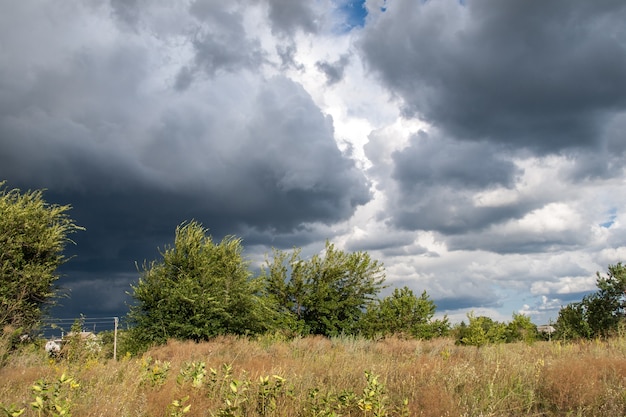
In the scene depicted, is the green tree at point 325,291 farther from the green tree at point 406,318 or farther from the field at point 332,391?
the field at point 332,391

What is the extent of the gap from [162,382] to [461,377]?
523 centimetres

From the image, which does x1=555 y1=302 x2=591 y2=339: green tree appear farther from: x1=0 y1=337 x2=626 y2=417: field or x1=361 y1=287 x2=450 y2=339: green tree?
x1=0 y1=337 x2=626 y2=417: field

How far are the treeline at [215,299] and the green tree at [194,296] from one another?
0.05 m

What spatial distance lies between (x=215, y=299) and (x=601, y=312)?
761 inches

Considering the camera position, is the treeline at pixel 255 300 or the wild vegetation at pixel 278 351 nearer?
the wild vegetation at pixel 278 351

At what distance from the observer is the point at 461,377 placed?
844 cm

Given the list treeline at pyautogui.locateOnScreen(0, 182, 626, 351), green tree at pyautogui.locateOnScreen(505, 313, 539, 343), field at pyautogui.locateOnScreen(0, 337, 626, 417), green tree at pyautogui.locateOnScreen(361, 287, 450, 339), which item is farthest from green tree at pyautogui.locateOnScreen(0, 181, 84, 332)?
green tree at pyautogui.locateOnScreen(505, 313, 539, 343)

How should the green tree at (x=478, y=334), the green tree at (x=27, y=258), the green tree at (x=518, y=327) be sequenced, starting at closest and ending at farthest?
the green tree at (x=27, y=258) < the green tree at (x=478, y=334) < the green tree at (x=518, y=327)

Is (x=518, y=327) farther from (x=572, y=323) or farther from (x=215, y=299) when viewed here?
(x=215, y=299)

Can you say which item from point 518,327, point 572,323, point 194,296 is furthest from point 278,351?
point 518,327

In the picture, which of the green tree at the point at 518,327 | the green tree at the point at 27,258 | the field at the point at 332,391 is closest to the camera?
the field at the point at 332,391

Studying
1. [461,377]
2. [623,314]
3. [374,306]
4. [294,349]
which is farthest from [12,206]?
[623,314]

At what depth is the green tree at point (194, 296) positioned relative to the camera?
2158 centimetres

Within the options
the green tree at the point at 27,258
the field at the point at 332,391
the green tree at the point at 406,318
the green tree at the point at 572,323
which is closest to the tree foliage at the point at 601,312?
the green tree at the point at 572,323
